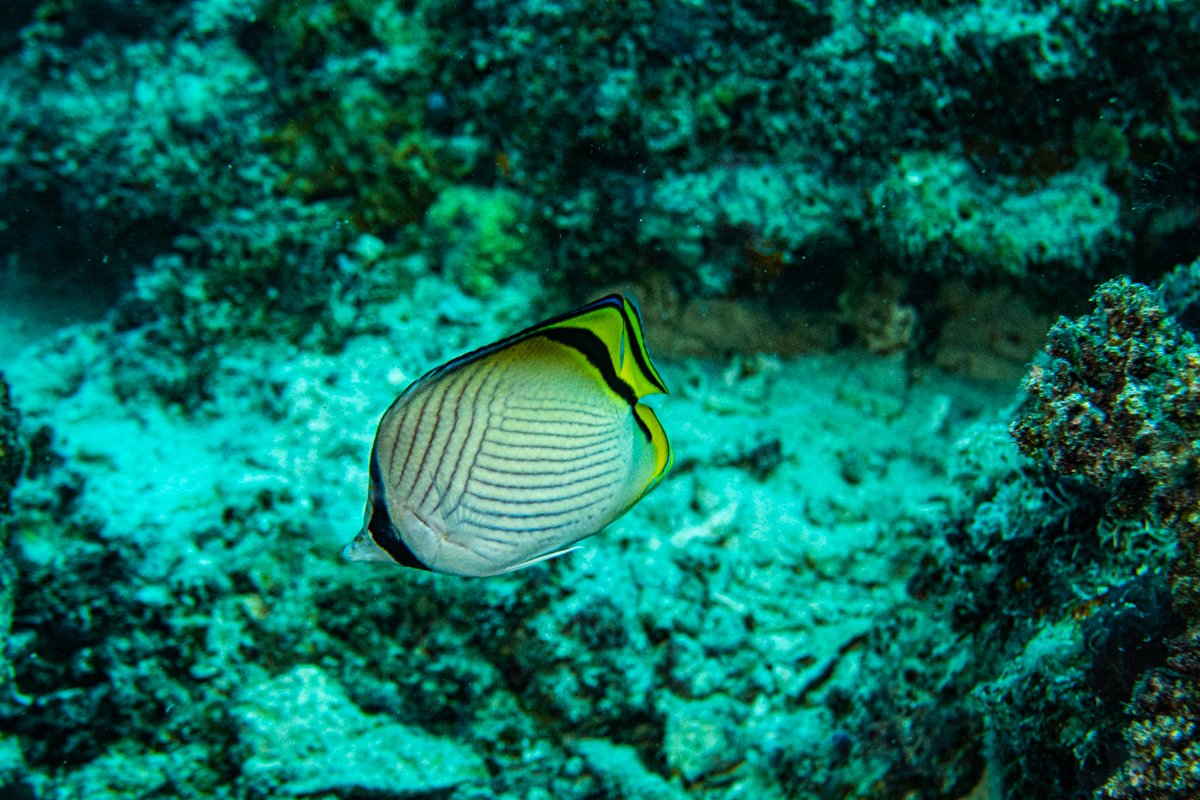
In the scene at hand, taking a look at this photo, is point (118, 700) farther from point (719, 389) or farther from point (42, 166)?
point (42, 166)

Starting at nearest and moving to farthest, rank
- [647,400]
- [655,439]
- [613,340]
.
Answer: [613,340]
[655,439]
[647,400]

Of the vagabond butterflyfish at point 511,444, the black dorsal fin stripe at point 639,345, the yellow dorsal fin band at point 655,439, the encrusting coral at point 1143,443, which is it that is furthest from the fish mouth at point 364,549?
the encrusting coral at point 1143,443

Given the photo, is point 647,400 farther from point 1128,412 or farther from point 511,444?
point 1128,412

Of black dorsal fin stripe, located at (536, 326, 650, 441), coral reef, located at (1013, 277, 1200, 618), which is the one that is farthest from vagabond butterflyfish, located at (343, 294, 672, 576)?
coral reef, located at (1013, 277, 1200, 618)

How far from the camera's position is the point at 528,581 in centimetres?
239

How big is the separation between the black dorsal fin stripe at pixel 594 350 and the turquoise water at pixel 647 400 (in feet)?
0.06

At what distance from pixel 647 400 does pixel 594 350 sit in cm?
186

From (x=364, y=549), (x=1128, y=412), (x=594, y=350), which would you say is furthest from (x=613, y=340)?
(x=1128, y=412)

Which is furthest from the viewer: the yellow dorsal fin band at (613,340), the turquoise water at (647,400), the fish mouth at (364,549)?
the turquoise water at (647,400)

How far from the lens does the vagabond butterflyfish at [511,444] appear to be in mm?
1486

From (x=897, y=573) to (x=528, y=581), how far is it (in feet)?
4.64

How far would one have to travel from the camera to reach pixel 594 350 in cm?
151

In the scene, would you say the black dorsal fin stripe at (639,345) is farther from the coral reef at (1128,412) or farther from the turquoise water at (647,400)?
the coral reef at (1128,412)

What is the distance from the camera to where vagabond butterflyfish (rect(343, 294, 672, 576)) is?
1.49m
